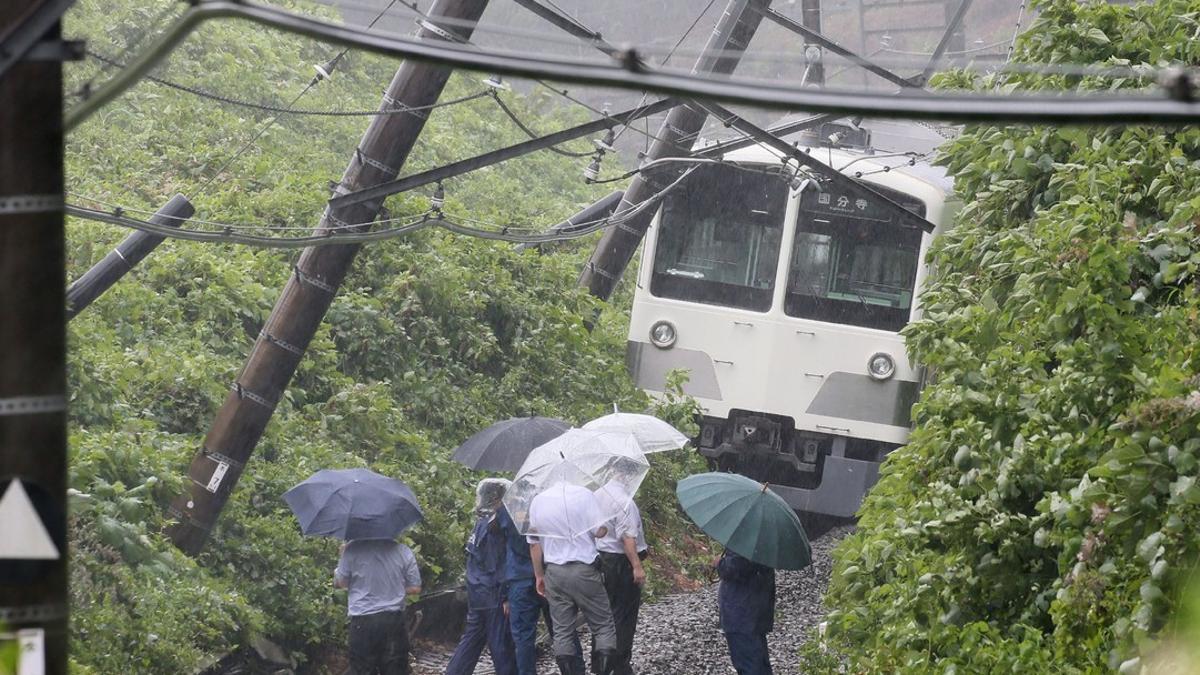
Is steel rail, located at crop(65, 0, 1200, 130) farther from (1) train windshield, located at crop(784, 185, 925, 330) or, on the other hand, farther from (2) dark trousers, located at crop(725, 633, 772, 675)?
(1) train windshield, located at crop(784, 185, 925, 330)

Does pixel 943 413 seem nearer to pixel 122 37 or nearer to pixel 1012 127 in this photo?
pixel 1012 127

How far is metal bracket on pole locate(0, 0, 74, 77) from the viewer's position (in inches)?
152

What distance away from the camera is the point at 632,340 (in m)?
14.9

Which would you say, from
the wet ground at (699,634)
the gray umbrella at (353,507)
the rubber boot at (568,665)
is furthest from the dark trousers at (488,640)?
the wet ground at (699,634)

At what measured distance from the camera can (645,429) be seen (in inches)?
416

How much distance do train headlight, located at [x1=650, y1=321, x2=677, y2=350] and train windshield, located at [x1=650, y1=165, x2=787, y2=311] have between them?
28cm

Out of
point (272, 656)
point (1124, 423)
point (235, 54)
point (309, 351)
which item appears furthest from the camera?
point (235, 54)

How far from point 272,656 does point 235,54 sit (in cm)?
1505

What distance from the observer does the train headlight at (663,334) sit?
48.0 ft

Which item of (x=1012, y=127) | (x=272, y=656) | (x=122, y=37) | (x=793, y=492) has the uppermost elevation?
(x=122, y=37)

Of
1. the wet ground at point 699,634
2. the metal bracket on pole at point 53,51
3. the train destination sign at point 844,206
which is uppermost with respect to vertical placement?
the train destination sign at point 844,206

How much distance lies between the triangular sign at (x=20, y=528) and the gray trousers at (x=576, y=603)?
4.95 metres

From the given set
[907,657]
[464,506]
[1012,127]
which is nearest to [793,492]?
[464,506]

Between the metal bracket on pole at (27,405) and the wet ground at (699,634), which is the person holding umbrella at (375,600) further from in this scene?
the metal bracket on pole at (27,405)
